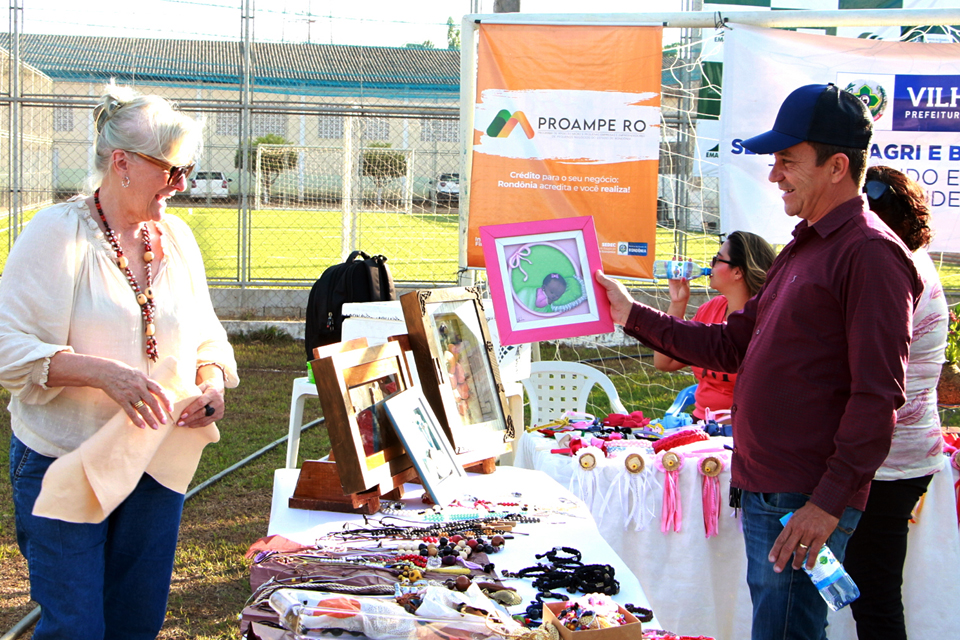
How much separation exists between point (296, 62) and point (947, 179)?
30.7 feet

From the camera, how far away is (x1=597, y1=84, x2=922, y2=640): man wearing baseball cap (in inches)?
72.6

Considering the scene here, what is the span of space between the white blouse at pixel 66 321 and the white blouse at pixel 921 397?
6.65 feet

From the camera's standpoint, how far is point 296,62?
11.9m

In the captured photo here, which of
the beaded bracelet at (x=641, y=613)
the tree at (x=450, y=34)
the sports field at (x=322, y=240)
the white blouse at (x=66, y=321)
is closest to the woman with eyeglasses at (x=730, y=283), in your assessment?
the beaded bracelet at (x=641, y=613)

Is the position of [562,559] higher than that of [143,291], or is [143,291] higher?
[143,291]

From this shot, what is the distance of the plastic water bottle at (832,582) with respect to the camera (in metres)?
1.85

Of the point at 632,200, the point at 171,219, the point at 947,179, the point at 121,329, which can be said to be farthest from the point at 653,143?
the point at 121,329

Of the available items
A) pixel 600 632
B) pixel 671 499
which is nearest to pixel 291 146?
pixel 671 499

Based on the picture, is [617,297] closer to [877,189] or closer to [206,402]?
[877,189]

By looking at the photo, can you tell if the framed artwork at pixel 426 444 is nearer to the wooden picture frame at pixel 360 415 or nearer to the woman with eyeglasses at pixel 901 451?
the wooden picture frame at pixel 360 415

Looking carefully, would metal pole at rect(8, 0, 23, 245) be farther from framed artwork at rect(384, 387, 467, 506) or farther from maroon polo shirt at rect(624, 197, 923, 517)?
maroon polo shirt at rect(624, 197, 923, 517)

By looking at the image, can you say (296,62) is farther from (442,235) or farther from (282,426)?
(282,426)

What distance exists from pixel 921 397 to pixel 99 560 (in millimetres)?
2312

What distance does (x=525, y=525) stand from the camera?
221 centimetres
